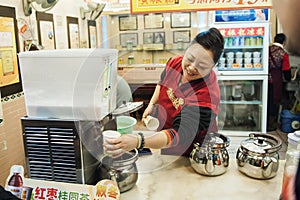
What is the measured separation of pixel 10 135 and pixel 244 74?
131 inches

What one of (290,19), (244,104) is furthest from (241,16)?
(290,19)

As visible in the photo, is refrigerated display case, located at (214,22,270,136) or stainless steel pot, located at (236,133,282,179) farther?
refrigerated display case, located at (214,22,270,136)

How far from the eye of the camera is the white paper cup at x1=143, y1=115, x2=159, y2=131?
5.78 ft

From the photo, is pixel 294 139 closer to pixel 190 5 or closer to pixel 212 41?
Answer: pixel 212 41

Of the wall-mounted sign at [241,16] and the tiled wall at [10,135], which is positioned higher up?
the wall-mounted sign at [241,16]

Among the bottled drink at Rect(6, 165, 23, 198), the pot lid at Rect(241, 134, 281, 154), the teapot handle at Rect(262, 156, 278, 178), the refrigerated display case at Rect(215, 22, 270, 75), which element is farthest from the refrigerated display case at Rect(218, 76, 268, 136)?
the bottled drink at Rect(6, 165, 23, 198)

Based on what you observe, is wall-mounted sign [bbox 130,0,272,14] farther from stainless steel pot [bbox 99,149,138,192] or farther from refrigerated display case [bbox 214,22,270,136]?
refrigerated display case [bbox 214,22,270,136]

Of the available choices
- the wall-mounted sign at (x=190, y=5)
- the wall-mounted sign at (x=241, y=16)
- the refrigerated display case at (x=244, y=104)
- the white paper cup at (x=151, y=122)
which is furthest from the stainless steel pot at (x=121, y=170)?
the wall-mounted sign at (x=241, y=16)

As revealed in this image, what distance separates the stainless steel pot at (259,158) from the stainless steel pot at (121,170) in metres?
0.51

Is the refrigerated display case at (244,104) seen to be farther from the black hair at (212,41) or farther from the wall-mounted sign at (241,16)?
the black hair at (212,41)

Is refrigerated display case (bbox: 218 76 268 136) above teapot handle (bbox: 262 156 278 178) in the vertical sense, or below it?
below

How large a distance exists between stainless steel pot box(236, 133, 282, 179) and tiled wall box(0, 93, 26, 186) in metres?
1.64

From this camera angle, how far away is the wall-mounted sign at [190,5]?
2292mm

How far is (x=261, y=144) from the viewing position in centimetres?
143
